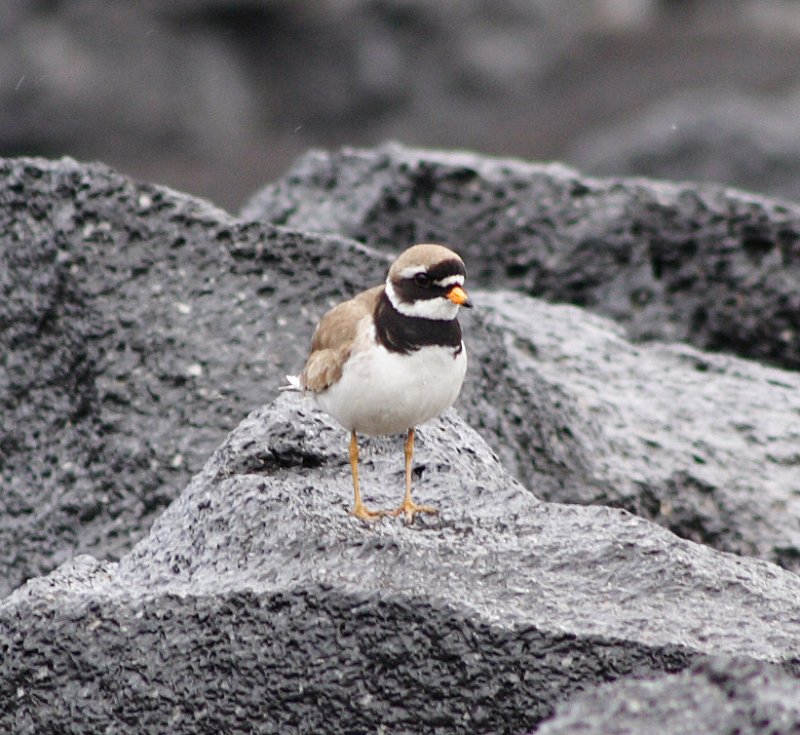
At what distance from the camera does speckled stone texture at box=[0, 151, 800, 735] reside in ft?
14.0

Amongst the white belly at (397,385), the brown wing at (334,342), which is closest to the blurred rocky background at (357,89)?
the brown wing at (334,342)

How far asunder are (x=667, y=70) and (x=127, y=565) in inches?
850

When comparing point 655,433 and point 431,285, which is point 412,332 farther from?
point 655,433

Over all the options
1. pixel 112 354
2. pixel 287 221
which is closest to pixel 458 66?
pixel 287 221

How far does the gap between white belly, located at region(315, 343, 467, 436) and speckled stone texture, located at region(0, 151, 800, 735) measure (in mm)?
402

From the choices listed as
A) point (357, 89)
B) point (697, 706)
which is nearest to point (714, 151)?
point (357, 89)

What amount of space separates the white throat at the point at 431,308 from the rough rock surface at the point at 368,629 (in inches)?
31.0

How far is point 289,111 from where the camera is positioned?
21.1 metres

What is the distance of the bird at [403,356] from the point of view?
4.78 metres

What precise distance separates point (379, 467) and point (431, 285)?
3.35 ft

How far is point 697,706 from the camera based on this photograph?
3.39 meters

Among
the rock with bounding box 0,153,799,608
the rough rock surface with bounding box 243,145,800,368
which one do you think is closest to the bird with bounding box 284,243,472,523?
the rock with bounding box 0,153,799,608

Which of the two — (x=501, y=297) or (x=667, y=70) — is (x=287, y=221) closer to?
(x=501, y=297)

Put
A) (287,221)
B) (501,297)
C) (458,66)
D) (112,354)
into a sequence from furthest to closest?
(458,66)
(287,221)
(501,297)
(112,354)
